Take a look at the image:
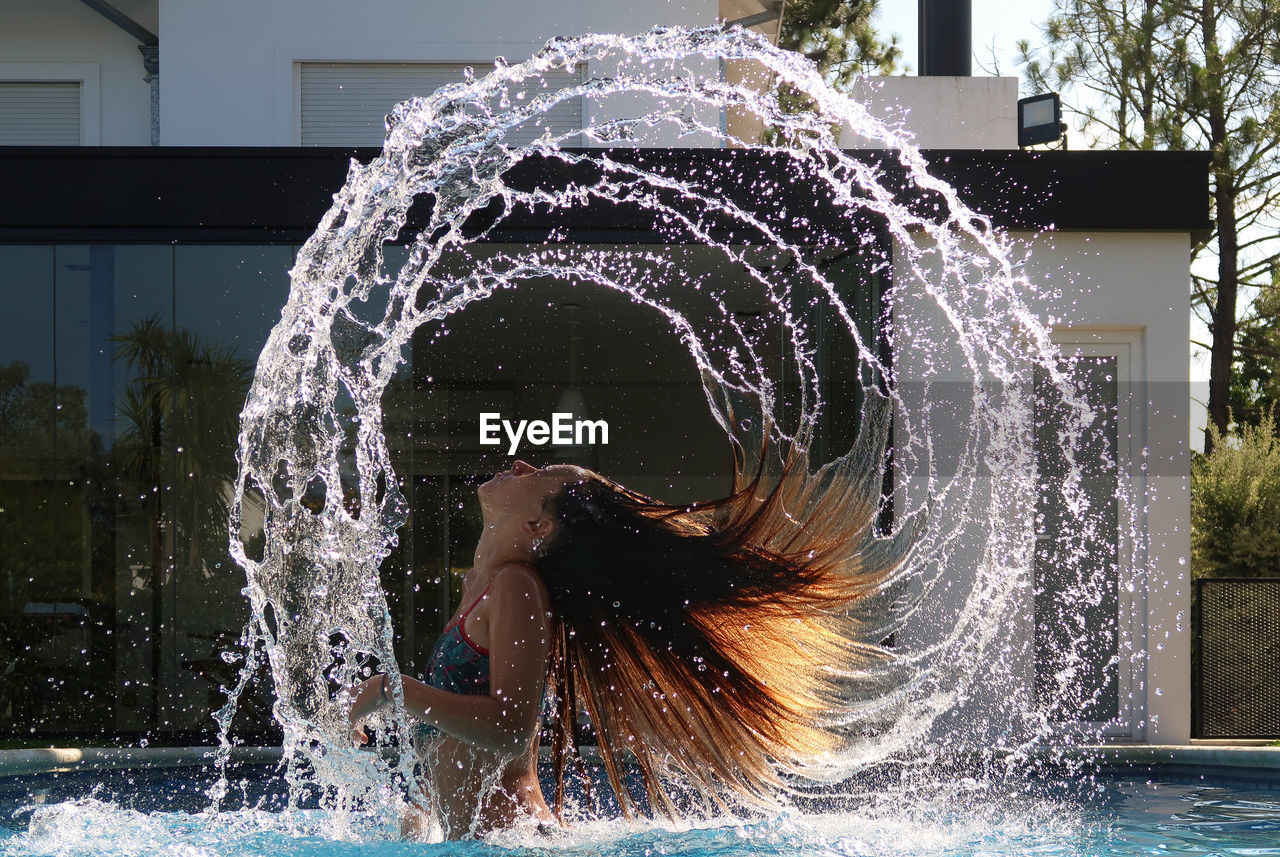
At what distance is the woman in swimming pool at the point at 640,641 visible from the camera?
122 inches

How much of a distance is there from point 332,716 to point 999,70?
16.8 metres

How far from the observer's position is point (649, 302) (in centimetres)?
862

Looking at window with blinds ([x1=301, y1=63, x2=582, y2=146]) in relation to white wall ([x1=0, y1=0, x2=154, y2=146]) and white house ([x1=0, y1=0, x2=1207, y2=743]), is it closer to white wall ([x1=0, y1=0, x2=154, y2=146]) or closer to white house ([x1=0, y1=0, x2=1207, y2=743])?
white wall ([x1=0, y1=0, x2=154, y2=146])

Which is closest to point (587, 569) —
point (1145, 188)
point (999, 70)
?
point (1145, 188)

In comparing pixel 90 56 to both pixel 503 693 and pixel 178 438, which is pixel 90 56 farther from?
pixel 503 693

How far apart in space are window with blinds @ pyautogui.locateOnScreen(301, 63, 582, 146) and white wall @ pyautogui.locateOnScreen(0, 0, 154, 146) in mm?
1773

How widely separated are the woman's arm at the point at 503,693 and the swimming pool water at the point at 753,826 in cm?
46

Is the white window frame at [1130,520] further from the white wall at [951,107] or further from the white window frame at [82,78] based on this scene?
the white window frame at [82,78]

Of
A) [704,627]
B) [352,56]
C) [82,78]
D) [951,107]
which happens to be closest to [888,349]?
[951,107]

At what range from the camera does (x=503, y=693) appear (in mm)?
3055

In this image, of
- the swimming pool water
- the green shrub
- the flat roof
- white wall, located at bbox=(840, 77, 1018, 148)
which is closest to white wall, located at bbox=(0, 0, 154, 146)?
the flat roof

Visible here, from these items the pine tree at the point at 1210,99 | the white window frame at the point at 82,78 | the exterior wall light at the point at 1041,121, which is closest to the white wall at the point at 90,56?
the white window frame at the point at 82,78

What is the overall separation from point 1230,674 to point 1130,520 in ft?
4.03

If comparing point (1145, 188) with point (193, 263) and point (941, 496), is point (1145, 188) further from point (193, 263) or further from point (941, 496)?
point (193, 263)
